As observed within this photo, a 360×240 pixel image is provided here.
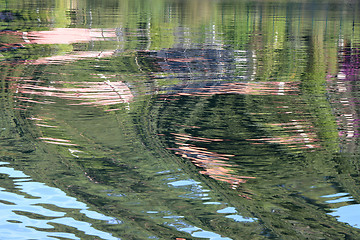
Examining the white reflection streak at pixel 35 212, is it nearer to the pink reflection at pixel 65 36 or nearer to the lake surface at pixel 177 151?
the lake surface at pixel 177 151

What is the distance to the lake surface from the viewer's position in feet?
10.9

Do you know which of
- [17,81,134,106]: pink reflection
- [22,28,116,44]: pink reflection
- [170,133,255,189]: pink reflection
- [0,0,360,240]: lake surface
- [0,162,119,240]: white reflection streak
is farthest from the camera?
[22,28,116,44]: pink reflection

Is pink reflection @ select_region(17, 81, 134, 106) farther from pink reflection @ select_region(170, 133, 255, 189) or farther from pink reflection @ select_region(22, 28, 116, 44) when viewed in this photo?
pink reflection @ select_region(22, 28, 116, 44)

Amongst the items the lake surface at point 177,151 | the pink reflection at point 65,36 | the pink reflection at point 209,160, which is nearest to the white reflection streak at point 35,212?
the lake surface at point 177,151

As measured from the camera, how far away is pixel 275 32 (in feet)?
61.5

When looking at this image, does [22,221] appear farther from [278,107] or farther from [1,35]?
[1,35]

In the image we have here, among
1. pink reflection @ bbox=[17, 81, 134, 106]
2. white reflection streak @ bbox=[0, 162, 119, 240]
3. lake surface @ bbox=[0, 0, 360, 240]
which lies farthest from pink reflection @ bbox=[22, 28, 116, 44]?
white reflection streak @ bbox=[0, 162, 119, 240]

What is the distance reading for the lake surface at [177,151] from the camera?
3312mm

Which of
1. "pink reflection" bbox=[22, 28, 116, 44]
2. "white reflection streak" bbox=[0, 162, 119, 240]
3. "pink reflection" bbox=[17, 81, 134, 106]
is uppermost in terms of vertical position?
"pink reflection" bbox=[22, 28, 116, 44]

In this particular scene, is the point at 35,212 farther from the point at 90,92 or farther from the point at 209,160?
the point at 90,92

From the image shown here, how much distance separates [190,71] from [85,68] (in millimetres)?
1819

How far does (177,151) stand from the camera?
4727 mm

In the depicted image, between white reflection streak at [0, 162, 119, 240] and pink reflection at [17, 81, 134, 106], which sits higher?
pink reflection at [17, 81, 134, 106]

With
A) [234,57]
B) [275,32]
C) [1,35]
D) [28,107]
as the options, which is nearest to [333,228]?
[28,107]
